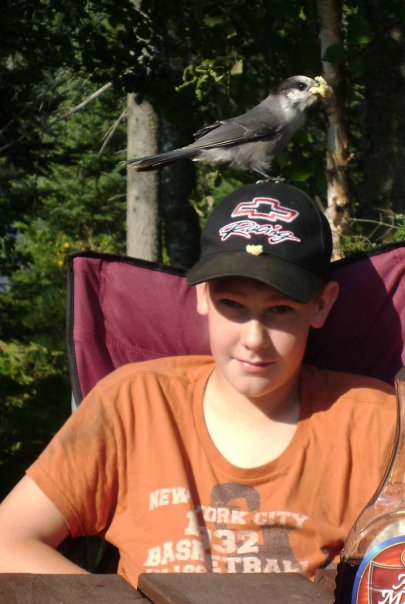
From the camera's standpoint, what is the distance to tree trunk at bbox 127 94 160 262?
965cm

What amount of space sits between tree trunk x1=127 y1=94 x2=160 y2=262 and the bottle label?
8.06m

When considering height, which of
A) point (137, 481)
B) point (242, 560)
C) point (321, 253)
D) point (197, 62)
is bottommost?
point (242, 560)

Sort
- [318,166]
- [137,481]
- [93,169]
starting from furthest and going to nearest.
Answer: [93,169] → [318,166] → [137,481]

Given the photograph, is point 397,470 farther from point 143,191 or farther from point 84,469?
point 143,191

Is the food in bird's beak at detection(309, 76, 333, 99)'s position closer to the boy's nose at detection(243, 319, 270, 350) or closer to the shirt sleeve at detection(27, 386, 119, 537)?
the boy's nose at detection(243, 319, 270, 350)

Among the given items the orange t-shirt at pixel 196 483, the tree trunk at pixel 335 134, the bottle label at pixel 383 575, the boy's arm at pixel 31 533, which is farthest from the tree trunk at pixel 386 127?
the bottle label at pixel 383 575

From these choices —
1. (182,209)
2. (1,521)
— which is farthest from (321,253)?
(182,209)

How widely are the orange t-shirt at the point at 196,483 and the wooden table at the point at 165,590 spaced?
0.49 m

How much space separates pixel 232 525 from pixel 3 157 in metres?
6.48

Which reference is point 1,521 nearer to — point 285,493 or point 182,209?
point 285,493

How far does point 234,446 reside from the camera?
2510 mm

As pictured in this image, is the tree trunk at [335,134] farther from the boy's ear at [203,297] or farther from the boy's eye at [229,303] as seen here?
the boy's eye at [229,303]

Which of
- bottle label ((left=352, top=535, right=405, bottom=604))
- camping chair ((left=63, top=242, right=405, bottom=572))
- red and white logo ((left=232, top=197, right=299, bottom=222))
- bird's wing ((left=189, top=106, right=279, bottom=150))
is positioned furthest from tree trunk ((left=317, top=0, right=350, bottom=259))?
bottle label ((left=352, top=535, right=405, bottom=604))

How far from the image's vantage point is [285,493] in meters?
2.42
